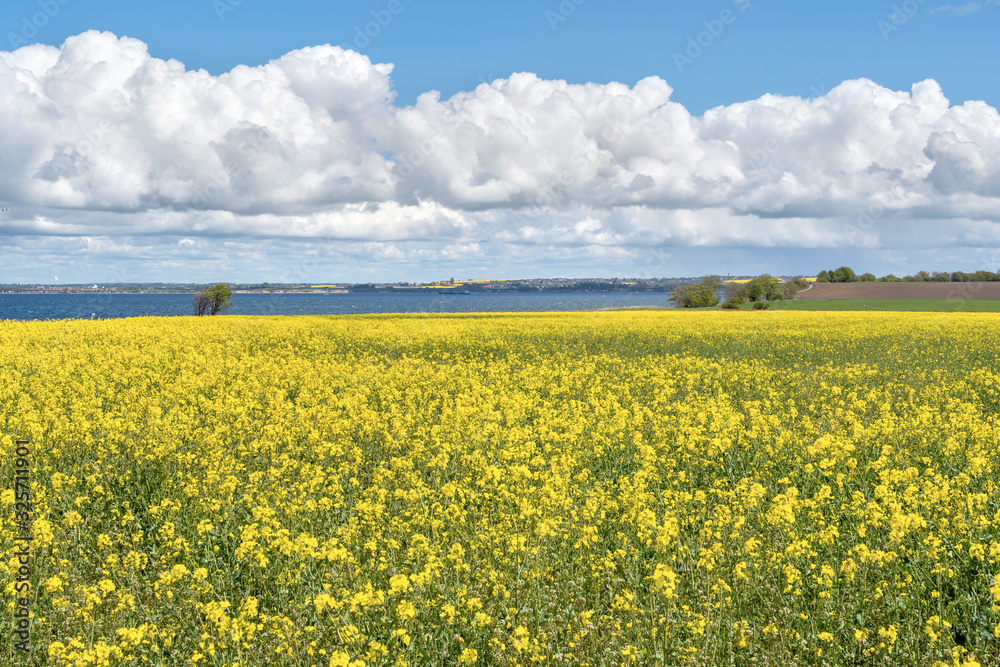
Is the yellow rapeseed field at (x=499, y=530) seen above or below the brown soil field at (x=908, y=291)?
below

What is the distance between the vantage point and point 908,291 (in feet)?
287

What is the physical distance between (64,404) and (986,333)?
3493 centimetres

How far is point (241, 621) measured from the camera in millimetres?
4746

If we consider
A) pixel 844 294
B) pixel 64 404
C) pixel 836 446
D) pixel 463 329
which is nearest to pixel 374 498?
pixel 836 446

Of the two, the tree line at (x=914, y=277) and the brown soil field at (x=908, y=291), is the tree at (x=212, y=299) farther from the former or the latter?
the tree line at (x=914, y=277)

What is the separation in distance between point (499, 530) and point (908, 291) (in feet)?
331

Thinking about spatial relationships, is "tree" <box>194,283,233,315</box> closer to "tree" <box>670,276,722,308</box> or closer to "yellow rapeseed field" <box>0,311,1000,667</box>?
"tree" <box>670,276,722,308</box>

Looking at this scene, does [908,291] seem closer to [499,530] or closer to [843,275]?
[843,275]

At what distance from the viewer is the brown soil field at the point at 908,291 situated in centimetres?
8231

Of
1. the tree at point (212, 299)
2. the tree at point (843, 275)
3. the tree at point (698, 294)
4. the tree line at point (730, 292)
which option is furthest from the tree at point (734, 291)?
the tree at point (212, 299)

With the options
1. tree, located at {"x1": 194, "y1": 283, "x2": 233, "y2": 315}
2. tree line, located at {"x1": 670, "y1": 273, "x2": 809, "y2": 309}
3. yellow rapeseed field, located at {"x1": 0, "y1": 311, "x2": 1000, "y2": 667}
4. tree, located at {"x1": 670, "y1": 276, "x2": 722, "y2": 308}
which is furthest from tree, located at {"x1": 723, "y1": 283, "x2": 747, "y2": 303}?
yellow rapeseed field, located at {"x1": 0, "y1": 311, "x2": 1000, "y2": 667}

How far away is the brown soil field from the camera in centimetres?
8231

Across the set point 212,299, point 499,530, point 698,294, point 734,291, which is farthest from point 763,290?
point 499,530

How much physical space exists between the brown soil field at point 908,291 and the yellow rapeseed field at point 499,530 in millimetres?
83828
